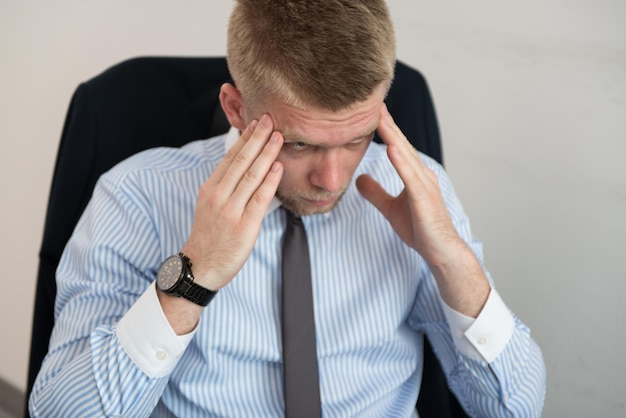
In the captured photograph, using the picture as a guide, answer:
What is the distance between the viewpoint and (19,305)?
2691mm

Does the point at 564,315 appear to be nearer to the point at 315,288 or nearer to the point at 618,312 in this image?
the point at 618,312

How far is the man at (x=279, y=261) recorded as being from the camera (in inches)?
48.3

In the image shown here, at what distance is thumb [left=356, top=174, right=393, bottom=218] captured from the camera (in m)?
1.45

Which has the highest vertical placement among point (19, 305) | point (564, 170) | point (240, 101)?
point (240, 101)

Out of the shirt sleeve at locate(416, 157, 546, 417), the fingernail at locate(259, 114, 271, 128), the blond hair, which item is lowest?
the shirt sleeve at locate(416, 157, 546, 417)

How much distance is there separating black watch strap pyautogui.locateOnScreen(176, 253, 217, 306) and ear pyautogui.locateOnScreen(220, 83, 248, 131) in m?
0.30

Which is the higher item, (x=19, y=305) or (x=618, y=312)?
(x=618, y=312)

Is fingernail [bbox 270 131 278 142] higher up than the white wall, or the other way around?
fingernail [bbox 270 131 278 142]

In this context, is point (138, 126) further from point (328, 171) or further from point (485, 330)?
point (485, 330)

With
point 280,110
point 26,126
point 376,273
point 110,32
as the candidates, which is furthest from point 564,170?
point 26,126

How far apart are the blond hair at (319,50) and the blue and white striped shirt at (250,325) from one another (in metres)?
0.31

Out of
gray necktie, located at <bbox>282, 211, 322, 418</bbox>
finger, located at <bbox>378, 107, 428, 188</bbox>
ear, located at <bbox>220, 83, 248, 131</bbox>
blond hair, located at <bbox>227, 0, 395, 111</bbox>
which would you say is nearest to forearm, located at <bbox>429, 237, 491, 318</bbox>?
finger, located at <bbox>378, 107, 428, 188</bbox>

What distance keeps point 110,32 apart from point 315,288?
1265mm

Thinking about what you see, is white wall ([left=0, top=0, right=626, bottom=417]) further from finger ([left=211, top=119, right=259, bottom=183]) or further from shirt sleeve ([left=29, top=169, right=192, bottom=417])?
shirt sleeve ([left=29, top=169, right=192, bottom=417])
